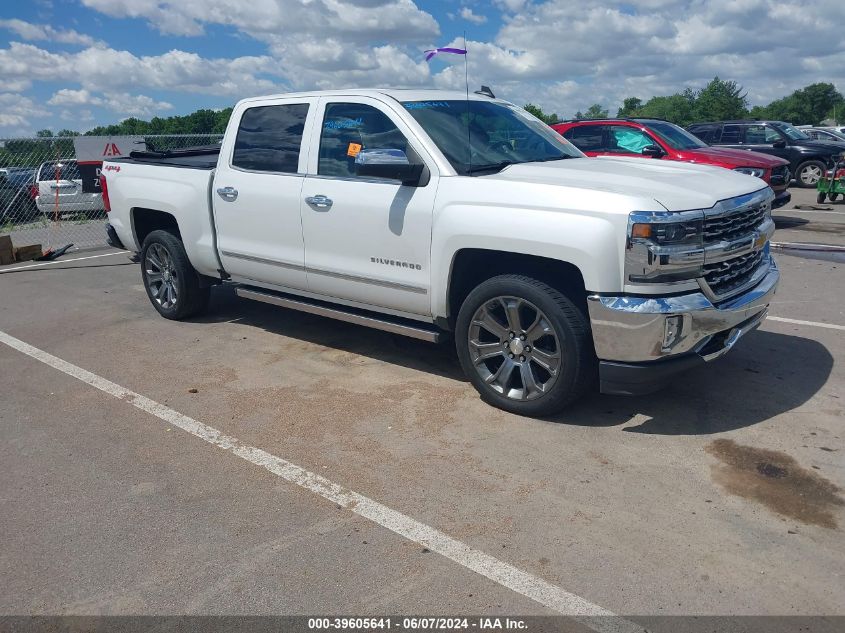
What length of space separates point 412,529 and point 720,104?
242ft

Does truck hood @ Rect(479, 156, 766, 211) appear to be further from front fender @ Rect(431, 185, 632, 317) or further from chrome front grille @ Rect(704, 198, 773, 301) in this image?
front fender @ Rect(431, 185, 632, 317)

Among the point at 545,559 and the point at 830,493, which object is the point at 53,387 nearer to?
the point at 545,559

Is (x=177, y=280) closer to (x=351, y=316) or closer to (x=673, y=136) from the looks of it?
(x=351, y=316)

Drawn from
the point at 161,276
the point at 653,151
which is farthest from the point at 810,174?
the point at 161,276

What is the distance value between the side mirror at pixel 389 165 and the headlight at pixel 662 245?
5.01ft

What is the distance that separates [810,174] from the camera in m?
18.9

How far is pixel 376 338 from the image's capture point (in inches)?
266

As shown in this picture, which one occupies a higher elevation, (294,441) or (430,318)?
(430,318)

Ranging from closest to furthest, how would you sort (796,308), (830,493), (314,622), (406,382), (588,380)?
(314,622)
(830,493)
(588,380)
(406,382)
(796,308)

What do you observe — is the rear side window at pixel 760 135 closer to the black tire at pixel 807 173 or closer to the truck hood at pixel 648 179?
the black tire at pixel 807 173

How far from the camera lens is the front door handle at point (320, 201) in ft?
18.3

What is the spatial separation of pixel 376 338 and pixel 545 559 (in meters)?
3.64

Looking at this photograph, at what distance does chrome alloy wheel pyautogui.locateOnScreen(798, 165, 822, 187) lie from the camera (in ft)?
61.4

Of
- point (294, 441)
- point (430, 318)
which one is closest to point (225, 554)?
point (294, 441)
